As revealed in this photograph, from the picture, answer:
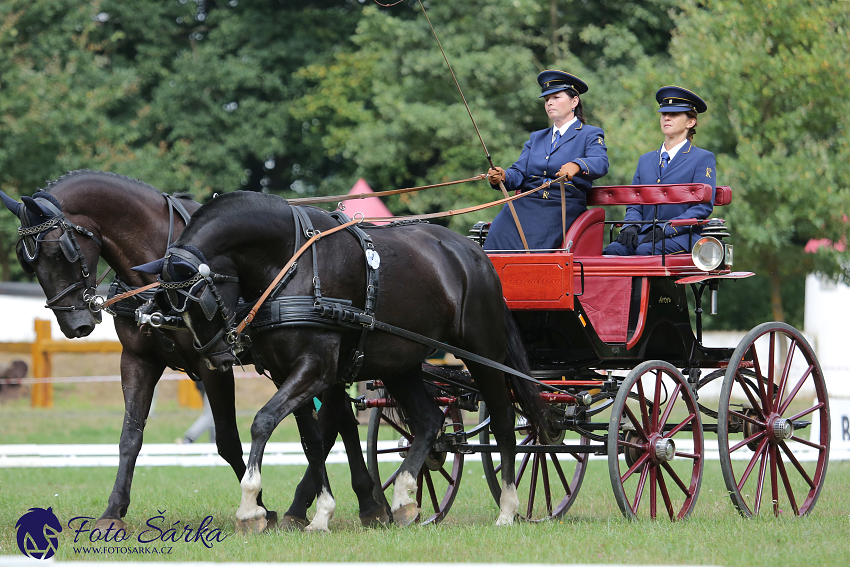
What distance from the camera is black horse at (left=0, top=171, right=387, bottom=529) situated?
5883mm

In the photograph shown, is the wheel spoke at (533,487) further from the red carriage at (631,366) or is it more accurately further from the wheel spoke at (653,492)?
the wheel spoke at (653,492)

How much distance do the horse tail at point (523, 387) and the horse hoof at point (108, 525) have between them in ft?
7.78

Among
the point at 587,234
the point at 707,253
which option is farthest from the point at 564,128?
the point at 707,253

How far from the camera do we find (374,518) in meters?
6.43

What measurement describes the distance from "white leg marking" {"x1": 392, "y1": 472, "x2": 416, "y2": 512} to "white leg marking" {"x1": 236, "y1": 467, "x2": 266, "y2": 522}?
91 cm

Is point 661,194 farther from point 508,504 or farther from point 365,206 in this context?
point 365,206

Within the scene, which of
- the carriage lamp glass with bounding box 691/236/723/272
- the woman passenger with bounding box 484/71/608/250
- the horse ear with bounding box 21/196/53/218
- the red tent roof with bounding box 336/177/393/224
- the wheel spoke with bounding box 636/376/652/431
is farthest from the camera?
the red tent roof with bounding box 336/177/393/224

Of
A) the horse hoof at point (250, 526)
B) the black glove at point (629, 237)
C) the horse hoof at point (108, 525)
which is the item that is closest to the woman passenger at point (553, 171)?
the black glove at point (629, 237)

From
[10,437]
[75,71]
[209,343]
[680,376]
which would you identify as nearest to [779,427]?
[680,376]

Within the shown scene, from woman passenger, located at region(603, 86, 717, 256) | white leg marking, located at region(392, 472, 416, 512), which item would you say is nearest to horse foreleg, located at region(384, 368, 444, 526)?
white leg marking, located at region(392, 472, 416, 512)

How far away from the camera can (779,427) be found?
6.94 metres

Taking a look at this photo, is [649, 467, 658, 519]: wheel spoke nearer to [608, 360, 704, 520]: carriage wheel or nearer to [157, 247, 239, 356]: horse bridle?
[608, 360, 704, 520]: carriage wheel

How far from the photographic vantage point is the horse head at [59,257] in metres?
5.83

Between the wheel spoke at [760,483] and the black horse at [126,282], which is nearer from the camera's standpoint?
the black horse at [126,282]
